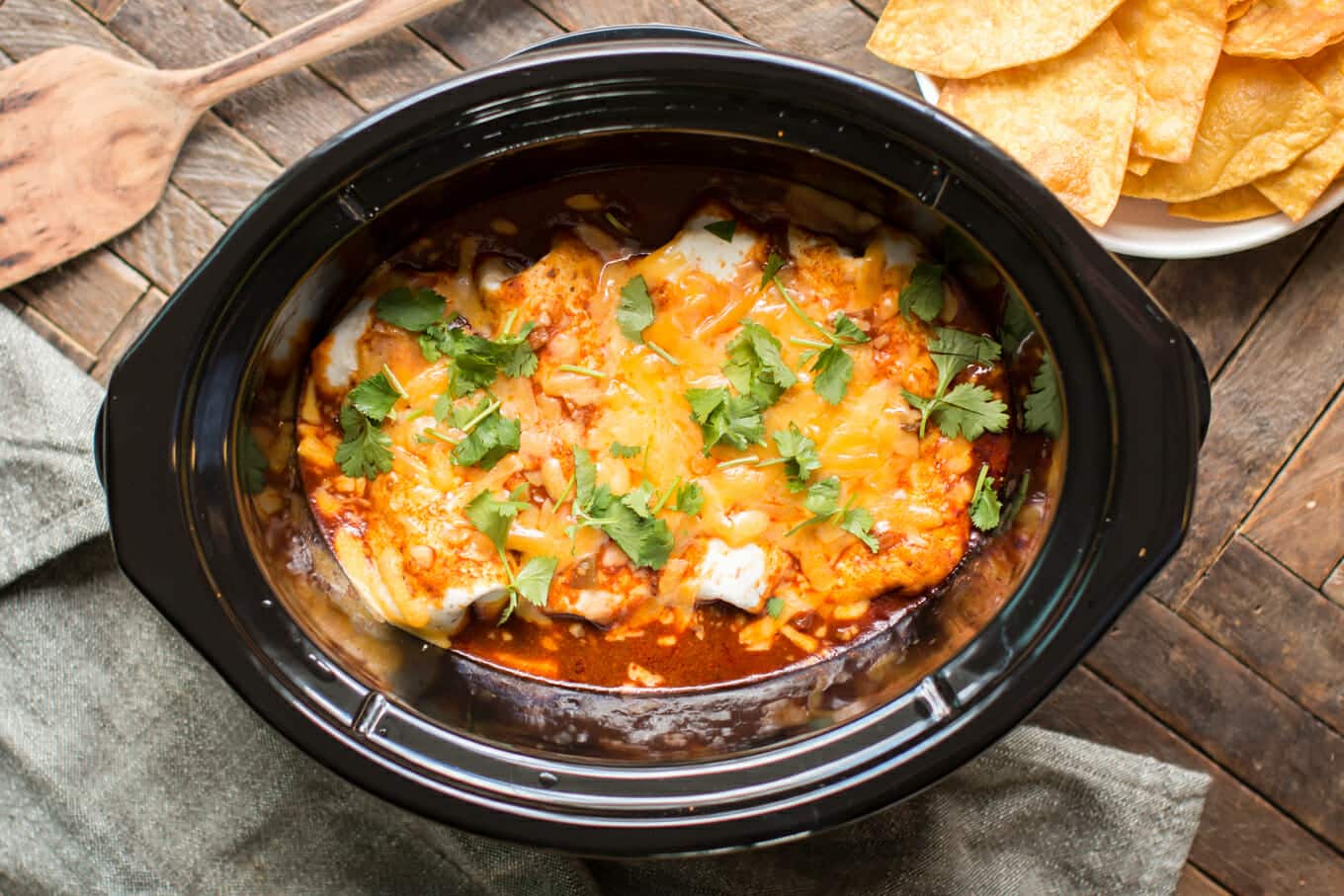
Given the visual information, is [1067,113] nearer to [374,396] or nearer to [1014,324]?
[1014,324]

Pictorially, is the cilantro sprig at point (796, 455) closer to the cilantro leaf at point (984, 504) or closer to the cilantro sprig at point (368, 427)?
the cilantro leaf at point (984, 504)

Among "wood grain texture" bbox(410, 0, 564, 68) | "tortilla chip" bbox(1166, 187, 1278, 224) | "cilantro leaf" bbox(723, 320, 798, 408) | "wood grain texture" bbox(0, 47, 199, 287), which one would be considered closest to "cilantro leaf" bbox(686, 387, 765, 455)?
"cilantro leaf" bbox(723, 320, 798, 408)

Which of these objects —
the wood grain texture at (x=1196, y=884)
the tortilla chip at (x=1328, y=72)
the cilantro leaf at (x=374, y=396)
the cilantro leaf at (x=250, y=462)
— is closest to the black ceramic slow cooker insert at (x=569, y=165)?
the cilantro leaf at (x=250, y=462)

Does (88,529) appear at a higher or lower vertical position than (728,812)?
lower

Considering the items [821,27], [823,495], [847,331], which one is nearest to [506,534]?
[823,495]

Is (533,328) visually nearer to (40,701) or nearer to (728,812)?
(728,812)

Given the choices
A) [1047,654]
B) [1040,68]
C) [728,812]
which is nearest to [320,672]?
[728,812]
